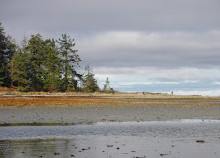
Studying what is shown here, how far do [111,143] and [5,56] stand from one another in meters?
87.5

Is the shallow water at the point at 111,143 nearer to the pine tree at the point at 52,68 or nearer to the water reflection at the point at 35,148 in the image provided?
the water reflection at the point at 35,148

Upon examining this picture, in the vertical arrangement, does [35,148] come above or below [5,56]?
below

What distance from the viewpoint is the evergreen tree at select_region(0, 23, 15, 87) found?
89438 millimetres

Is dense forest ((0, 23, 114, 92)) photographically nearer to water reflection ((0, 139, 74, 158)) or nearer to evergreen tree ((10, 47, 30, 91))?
evergreen tree ((10, 47, 30, 91))

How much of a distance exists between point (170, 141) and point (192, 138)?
1973 millimetres

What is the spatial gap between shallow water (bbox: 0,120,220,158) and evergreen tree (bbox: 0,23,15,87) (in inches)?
2703

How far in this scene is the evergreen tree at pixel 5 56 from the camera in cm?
8944

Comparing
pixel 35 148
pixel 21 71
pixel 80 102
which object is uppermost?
pixel 21 71

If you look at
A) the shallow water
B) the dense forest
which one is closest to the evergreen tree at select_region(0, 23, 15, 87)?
the dense forest

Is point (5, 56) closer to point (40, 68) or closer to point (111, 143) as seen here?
point (40, 68)

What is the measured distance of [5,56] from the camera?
96875mm

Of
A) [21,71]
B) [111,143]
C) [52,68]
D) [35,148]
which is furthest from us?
[52,68]

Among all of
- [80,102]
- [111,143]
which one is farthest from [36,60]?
[111,143]

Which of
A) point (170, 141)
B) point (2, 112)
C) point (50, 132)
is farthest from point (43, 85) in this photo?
point (170, 141)
